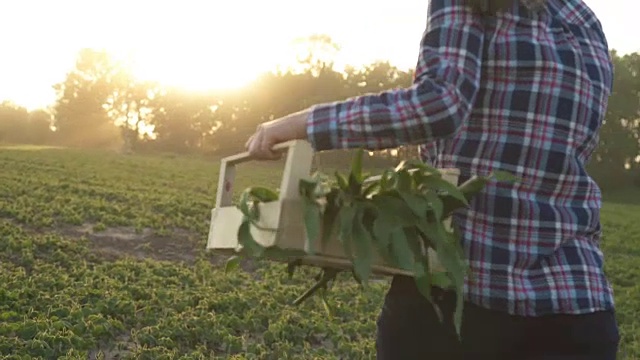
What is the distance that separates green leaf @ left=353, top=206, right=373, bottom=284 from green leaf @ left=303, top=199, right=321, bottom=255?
91 mm

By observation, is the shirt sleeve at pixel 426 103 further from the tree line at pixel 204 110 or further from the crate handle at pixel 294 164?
the tree line at pixel 204 110

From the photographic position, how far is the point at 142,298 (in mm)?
8438

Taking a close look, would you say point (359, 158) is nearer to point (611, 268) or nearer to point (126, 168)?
point (611, 268)

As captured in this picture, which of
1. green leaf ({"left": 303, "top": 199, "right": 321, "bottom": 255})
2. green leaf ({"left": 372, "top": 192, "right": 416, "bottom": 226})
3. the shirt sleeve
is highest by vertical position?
the shirt sleeve

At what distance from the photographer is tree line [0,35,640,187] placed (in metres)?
55.0

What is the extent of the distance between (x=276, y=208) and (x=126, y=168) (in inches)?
1310

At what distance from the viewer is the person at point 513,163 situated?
6.63ft

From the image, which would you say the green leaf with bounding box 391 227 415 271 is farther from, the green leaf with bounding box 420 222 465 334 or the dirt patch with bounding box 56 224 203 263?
the dirt patch with bounding box 56 224 203 263

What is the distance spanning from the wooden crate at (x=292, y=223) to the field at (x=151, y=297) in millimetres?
4008

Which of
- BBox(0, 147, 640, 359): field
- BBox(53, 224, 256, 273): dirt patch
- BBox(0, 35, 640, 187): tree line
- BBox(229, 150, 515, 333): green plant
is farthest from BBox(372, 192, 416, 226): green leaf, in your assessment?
BBox(0, 35, 640, 187): tree line

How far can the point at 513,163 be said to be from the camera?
6.82 feet

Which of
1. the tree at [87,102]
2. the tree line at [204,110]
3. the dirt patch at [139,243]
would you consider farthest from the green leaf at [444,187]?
the tree at [87,102]

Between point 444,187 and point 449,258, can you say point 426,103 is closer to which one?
point 444,187

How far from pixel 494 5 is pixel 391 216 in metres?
0.53
